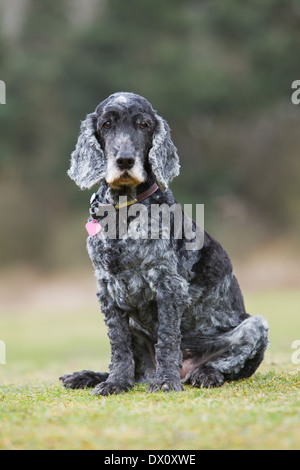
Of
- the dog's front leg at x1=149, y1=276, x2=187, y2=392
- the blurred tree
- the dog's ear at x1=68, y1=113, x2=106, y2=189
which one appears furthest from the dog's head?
the blurred tree

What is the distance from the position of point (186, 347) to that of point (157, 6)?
91.7 feet

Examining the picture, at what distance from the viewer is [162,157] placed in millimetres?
5984

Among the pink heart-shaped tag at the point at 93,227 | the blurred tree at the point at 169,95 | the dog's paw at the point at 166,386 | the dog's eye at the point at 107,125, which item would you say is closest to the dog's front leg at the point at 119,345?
the dog's paw at the point at 166,386

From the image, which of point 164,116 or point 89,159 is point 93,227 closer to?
point 89,159

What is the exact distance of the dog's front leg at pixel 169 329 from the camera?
18.3 feet

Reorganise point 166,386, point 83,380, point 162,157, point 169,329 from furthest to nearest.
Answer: point 83,380 < point 162,157 < point 169,329 < point 166,386

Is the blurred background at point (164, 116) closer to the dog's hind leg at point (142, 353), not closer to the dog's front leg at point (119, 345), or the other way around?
the dog's hind leg at point (142, 353)

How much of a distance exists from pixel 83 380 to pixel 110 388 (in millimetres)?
612

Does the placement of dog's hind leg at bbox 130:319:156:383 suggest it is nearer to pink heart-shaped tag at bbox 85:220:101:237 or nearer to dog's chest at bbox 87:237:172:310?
dog's chest at bbox 87:237:172:310

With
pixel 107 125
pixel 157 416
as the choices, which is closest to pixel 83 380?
pixel 157 416

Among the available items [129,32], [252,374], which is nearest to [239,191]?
[129,32]

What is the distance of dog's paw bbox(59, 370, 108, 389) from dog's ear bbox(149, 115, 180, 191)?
183 centimetres

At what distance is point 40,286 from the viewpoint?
3048cm

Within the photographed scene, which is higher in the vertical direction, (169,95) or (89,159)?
(169,95)
